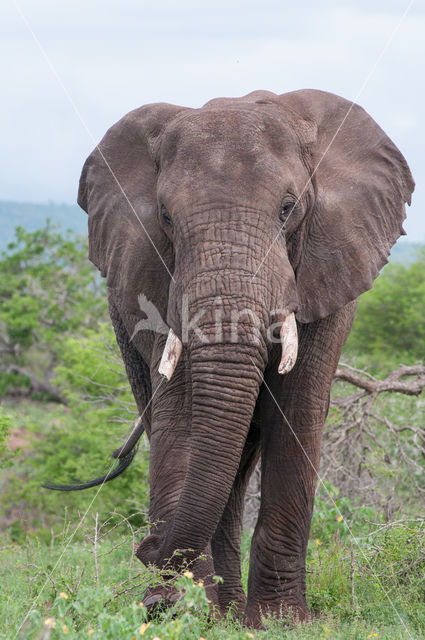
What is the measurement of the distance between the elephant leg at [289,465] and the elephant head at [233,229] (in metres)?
0.29

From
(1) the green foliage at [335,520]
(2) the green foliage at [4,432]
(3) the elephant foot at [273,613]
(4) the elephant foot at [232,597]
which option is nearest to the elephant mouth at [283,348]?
(3) the elephant foot at [273,613]

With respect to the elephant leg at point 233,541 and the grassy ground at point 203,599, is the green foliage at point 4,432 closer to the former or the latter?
the grassy ground at point 203,599

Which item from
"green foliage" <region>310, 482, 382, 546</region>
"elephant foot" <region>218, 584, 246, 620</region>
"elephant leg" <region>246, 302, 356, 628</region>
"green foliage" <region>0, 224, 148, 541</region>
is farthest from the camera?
"green foliage" <region>0, 224, 148, 541</region>

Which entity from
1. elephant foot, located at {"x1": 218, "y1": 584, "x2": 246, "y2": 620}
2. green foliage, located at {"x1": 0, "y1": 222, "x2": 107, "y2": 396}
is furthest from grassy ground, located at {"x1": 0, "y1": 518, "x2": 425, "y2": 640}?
green foliage, located at {"x1": 0, "y1": 222, "x2": 107, "y2": 396}

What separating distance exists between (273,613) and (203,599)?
1550 millimetres

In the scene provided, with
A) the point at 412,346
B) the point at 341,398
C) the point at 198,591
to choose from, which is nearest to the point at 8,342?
the point at 412,346

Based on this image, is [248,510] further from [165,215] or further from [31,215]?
[31,215]

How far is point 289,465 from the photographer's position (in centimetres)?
516

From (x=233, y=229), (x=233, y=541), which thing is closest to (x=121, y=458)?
(x=233, y=541)

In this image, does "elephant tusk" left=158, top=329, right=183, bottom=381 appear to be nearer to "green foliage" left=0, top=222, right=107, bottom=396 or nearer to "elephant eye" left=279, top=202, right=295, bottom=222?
"elephant eye" left=279, top=202, right=295, bottom=222

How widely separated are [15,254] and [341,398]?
16.7m

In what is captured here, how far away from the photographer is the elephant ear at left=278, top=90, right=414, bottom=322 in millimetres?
4816

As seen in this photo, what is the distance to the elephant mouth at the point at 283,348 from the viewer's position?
170 inches

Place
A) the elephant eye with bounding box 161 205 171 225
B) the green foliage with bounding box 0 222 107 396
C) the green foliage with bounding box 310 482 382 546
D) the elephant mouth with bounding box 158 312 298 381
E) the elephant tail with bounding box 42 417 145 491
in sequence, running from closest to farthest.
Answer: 1. the elephant mouth with bounding box 158 312 298 381
2. the elephant eye with bounding box 161 205 171 225
3. the elephant tail with bounding box 42 417 145 491
4. the green foliage with bounding box 310 482 382 546
5. the green foliage with bounding box 0 222 107 396
